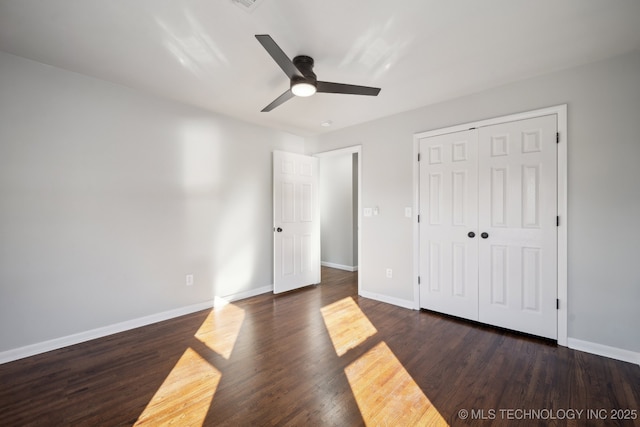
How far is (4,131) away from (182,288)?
2122mm

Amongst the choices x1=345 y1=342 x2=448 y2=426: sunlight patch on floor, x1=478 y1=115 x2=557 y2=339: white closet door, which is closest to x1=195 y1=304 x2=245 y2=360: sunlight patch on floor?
x1=345 y1=342 x2=448 y2=426: sunlight patch on floor

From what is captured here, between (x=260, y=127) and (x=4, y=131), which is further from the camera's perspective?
(x=260, y=127)

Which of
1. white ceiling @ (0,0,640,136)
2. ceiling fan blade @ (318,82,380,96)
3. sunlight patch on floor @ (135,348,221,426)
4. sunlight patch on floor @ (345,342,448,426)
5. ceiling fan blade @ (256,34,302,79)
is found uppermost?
white ceiling @ (0,0,640,136)

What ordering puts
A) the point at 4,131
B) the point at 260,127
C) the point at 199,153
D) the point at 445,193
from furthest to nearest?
the point at 260,127, the point at 199,153, the point at 445,193, the point at 4,131

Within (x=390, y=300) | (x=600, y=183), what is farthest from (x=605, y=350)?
(x=390, y=300)

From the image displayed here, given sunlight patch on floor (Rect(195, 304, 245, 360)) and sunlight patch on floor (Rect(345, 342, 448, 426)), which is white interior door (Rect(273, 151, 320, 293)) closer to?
sunlight patch on floor (Rect(195, 304, 245, 360))

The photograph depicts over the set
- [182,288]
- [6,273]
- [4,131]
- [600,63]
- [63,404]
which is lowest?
[63,404]

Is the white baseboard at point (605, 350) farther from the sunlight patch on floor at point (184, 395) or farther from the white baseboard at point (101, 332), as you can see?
the white baseboard at point (101, 332)

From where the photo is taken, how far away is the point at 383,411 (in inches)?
67.8

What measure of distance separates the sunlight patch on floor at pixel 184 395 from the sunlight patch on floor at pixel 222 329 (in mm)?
231

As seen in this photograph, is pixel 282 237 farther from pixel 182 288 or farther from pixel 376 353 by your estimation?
pixel 376 353

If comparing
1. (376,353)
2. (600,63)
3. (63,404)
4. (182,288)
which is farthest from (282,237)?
(600,63)

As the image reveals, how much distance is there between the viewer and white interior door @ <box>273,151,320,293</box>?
13.7 ft

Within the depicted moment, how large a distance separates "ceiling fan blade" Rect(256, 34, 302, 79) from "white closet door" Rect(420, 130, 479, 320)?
202 cm
